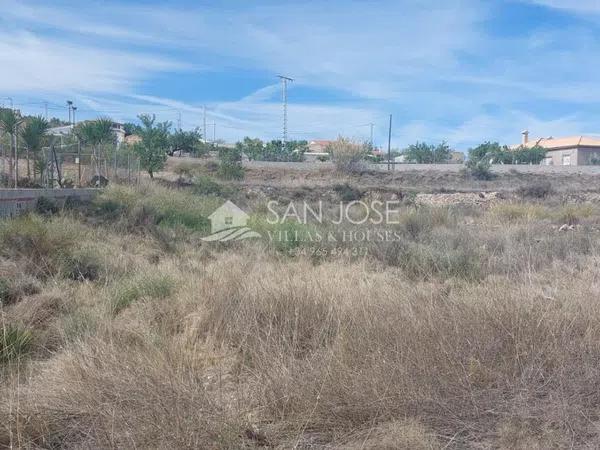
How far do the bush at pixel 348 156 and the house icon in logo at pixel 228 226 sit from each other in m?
35.4

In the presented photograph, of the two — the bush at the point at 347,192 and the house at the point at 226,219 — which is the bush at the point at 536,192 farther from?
the house at the point at 226,219

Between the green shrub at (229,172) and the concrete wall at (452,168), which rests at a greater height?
the concrete wall at (452,168)

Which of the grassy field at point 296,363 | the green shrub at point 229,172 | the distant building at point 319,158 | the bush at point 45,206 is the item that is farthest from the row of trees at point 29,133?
the distant building at point 319,158

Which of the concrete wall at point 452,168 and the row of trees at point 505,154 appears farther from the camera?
the row of trees at point 505,154

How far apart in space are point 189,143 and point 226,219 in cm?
4874

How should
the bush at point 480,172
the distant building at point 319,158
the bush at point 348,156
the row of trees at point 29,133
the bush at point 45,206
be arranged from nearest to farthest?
the bush at point 45,206
the row of trees at point 29,133
the bush at point 480,172
the bush at point 348,156
the distant building at point 319,158

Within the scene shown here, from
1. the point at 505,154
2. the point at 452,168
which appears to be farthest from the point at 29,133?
the point at 505,154

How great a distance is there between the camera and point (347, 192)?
32.3 meters

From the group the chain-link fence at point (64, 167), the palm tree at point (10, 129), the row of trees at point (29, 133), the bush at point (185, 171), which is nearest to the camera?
the palm tree at point (10, 129)

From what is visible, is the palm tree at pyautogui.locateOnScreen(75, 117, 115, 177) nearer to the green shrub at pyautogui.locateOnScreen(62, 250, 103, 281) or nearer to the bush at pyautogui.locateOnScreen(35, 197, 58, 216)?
the bush at pyautogui.locateOnScreen(35, 197, 58, 216)

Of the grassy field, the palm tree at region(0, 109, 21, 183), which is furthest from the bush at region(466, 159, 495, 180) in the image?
the grassy field

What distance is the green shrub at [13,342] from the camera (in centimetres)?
436

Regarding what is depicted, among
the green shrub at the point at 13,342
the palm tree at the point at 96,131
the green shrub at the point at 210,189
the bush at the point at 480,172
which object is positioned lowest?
the green shrub at the point at 13,342

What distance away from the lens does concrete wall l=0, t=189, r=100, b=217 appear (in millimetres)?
11781
